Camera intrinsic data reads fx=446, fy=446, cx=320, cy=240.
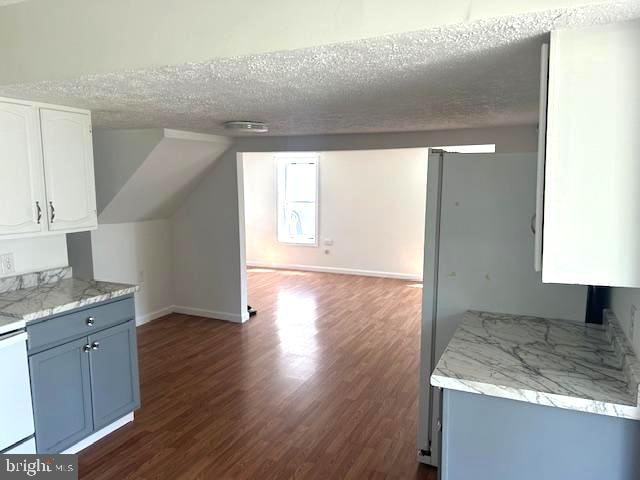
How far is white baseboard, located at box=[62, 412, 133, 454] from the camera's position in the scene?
8.96 feet

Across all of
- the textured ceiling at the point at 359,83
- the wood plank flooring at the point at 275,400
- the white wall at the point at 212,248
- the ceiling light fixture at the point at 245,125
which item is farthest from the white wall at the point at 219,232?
the textured ceiling at the point at 359,83

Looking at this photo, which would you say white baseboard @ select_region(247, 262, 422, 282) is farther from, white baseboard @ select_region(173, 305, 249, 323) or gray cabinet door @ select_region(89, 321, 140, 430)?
gray cabinet door @ select_region(89, 321, 140, 430)

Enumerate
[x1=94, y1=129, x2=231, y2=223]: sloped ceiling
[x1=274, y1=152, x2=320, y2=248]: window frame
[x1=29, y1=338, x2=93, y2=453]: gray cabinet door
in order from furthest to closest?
[x1=274, y1=152, x2=320, y2=248]: window frame, [x1=94, y1=129, x2=231, y2=223]: sloped ceiling, [x1=29, y1=338, x2=93, y2=453]: gray cabinet door

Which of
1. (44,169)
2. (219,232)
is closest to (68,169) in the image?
(44,169)

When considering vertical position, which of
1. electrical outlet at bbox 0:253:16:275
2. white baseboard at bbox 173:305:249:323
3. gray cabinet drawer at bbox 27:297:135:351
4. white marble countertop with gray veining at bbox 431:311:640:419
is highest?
electrical outlet at bbox 0:253:16:275

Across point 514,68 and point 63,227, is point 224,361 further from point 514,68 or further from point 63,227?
point 514,68

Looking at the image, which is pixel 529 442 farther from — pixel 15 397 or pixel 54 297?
pixel 54 297

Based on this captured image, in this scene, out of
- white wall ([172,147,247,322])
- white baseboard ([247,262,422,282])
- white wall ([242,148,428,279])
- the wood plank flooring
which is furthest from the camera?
white baseboard ([247,262,422,282])

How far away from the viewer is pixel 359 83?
202 centimetres

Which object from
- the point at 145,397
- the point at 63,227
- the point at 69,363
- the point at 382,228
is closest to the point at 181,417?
the point at 145,397

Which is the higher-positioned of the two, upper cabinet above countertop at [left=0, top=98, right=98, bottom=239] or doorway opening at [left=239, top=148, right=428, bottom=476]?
upper cabinet above countertop at [left=0, top=98, right=98, bottom=239]

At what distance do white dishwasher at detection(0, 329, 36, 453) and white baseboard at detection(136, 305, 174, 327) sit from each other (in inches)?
112

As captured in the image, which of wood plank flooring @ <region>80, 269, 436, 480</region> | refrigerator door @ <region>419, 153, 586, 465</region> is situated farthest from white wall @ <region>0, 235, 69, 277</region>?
refrigerator door @ <region>419, 153, 586, 465</region>

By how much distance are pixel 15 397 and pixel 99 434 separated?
79 centimetres
